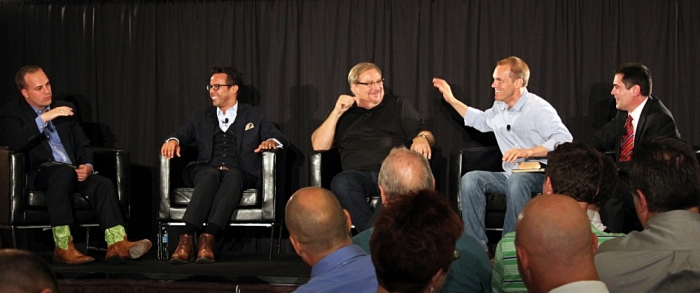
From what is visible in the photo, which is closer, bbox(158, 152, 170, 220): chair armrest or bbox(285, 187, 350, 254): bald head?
bbox(285, 187, 350, 254): bald head

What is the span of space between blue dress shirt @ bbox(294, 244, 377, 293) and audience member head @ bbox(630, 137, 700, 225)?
87 centimetres

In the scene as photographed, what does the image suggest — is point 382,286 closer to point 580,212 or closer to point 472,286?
point 580,212

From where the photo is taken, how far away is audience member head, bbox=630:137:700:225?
237 centimetres

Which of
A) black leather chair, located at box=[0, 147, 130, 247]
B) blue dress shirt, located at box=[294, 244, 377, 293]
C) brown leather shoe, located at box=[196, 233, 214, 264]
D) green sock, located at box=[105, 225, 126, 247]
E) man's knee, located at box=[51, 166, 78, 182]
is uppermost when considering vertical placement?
blue dress shirt, located at box=[294, 244, 377, 293]

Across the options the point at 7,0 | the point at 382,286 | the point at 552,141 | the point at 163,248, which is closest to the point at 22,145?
the point at 163,248

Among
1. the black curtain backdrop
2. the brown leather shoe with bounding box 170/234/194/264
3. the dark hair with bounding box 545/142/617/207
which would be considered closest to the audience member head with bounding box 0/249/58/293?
the dark hair with bounding box 545/142/617/207

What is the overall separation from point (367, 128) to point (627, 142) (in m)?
1.68

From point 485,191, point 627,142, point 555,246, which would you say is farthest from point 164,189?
point 555,246

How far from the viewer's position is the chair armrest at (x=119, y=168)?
535cm

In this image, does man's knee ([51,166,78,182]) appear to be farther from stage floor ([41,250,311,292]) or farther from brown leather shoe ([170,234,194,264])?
brown leather shoe ([170,234,194,264])

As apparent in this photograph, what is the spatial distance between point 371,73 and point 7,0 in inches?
120

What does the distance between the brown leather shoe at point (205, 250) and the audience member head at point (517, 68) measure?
85.5 inches

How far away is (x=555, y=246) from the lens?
175 cm

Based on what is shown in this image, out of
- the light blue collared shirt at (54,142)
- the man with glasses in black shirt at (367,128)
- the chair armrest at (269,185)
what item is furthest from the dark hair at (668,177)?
the light blue collared shirt at (54,142)
